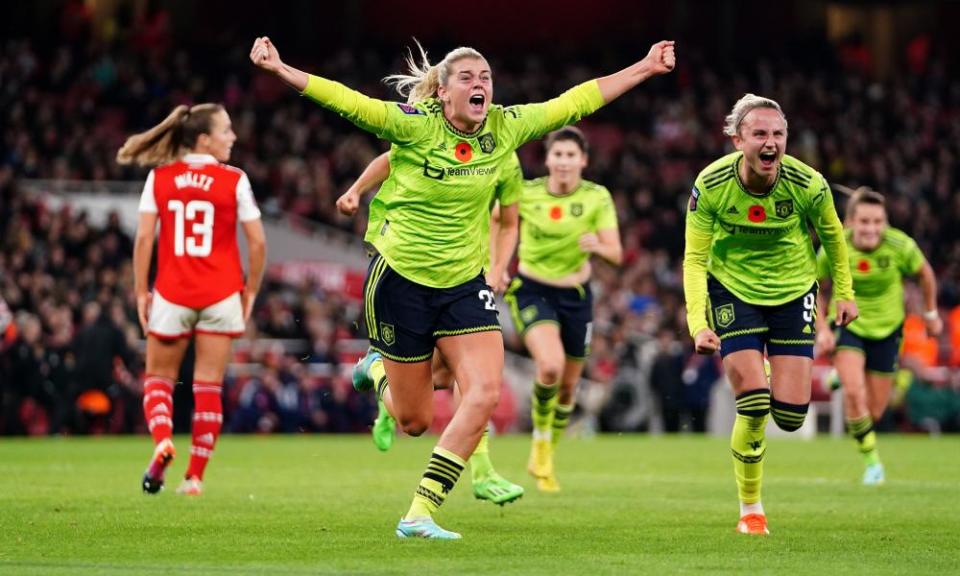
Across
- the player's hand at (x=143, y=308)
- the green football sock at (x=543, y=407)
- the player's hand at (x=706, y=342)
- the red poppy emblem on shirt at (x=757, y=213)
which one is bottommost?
the green football sock at (x=543, y=407)

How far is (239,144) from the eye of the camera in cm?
3195

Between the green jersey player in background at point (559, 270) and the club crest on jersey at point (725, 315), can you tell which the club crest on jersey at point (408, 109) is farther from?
the green jersey player in background at point (559, 270)

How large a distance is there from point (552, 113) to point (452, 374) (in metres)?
1.82

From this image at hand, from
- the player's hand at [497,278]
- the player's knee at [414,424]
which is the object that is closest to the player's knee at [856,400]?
the player's hand at [497,278]

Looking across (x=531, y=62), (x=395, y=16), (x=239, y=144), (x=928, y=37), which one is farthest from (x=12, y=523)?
(x=928, y=37)

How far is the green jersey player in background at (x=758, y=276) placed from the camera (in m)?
9.22

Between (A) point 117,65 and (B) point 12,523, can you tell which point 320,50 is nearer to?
(A) point 117,65

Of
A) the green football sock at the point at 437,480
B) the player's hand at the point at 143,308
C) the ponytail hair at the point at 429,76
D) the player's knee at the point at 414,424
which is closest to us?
the green football sock at the point at 437,480

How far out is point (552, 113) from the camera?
28.2ft

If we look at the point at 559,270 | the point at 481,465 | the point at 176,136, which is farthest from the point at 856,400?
the point at 176,136

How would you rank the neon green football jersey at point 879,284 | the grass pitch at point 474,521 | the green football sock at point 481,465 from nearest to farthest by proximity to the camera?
the grass pitch at point 474,521 → the green football sock at point 481,465 → the neon green football jersey at point 879,284

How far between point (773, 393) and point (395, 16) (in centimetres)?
3436

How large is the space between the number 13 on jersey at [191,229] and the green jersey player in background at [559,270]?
278cm

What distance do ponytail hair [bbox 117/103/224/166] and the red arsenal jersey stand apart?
3.1 inches
